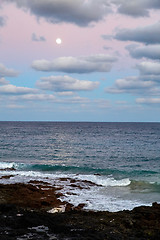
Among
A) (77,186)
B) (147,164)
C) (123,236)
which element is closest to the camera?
(123,236)

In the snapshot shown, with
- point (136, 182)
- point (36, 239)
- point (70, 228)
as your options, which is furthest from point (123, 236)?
point (136, 182)

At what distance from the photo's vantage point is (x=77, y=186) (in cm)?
2552

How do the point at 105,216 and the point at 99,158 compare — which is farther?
the point at 99,158

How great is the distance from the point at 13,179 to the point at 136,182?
43.6ft

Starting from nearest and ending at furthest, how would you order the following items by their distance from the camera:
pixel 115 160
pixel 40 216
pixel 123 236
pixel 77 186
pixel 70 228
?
pixel 123 236
pixel 70 228
pixel 40 216
pixel 77 186
pixel 115 160

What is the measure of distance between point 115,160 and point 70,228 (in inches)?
1315

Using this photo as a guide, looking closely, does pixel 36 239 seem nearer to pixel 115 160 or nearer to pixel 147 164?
pixel 147 164

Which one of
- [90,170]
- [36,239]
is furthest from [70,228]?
[90,170]

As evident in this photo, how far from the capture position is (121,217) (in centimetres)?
1425

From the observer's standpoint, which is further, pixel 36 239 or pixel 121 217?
pixel 121 217

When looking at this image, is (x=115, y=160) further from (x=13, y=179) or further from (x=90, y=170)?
(x=13, y=179)

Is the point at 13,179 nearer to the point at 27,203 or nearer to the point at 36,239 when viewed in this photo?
the point at 27,203

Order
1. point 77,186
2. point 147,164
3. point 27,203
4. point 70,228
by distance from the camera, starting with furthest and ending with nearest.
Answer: point 147,164
point 77,186
point 27,203
point 70,228

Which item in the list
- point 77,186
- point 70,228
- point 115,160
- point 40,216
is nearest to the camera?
point 70,228
